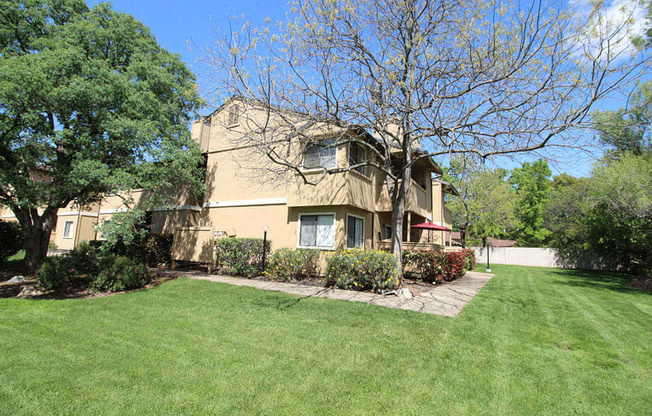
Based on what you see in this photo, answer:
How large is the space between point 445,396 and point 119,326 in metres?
5.68

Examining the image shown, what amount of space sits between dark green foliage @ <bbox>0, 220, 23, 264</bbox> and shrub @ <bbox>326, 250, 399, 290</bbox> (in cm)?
1601

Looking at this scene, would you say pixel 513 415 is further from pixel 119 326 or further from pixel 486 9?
pixel 486 9

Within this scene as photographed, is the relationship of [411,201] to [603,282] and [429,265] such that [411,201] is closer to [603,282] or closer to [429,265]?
[429,265]

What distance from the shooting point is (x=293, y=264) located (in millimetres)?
11180

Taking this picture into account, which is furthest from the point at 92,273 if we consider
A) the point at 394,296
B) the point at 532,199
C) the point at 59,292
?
the point at 532,199

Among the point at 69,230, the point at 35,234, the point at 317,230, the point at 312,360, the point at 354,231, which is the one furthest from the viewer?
the point at 69,230

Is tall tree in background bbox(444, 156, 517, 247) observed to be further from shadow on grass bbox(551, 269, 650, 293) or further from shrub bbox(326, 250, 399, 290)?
shrub bbox(326, 250, 399, 290)

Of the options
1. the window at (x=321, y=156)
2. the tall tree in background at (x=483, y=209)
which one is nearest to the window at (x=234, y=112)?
the window at (x=321, y=156)

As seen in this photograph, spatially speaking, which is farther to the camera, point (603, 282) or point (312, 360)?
point (603, 282)

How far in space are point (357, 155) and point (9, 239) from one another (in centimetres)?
1725

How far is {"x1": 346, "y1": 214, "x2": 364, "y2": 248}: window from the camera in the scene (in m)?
12.3

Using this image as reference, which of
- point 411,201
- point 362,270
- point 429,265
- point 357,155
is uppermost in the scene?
point 357,155

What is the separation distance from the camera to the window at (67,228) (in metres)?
22.5

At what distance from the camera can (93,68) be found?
388 inches
